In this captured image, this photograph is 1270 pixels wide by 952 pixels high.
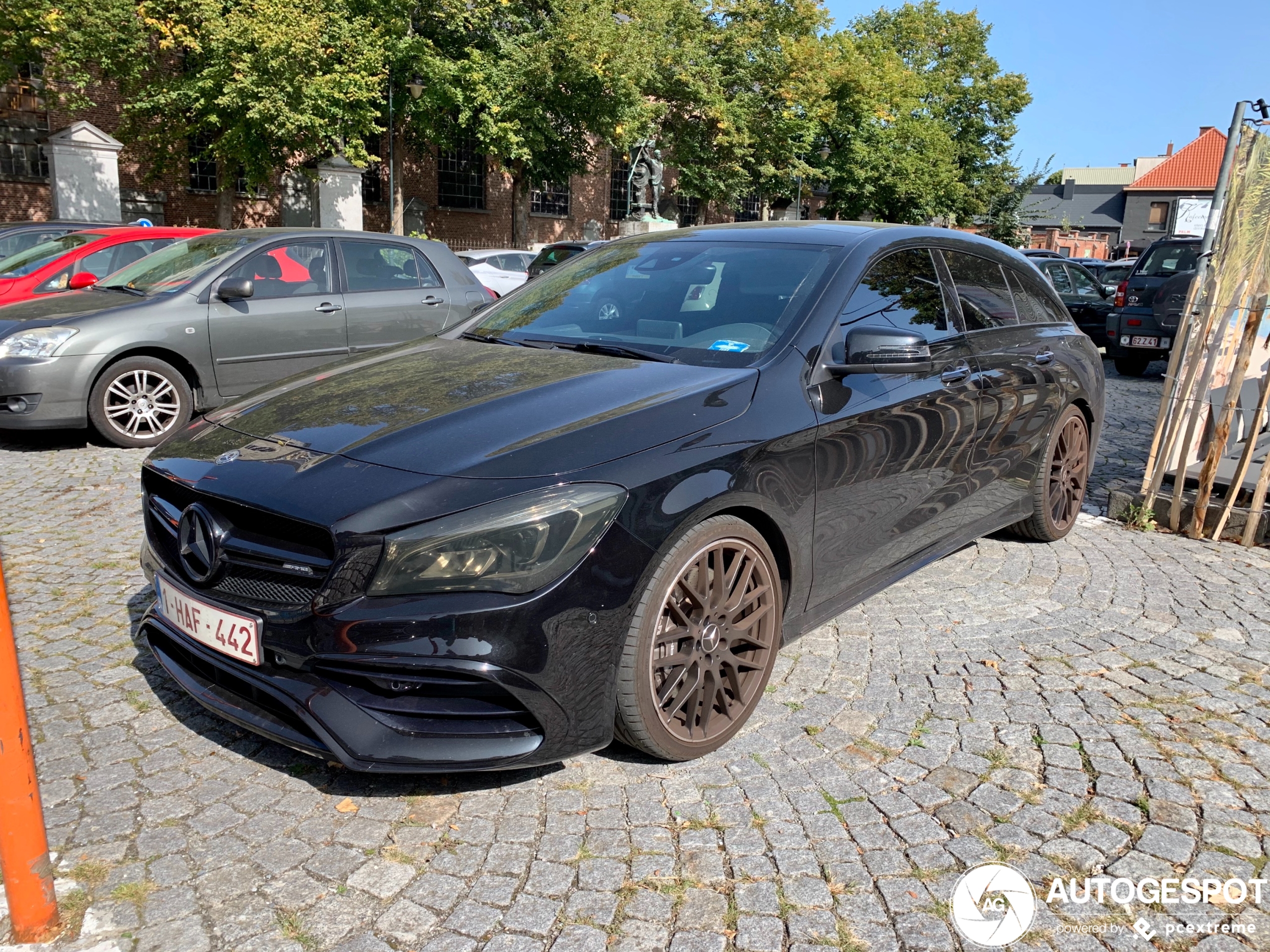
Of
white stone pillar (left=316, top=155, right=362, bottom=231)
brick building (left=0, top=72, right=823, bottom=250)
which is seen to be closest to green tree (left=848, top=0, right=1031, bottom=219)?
brick building (left=0, top=72, right=823, bottom=250)

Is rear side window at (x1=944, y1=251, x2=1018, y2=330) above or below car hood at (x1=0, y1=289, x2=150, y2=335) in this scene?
above

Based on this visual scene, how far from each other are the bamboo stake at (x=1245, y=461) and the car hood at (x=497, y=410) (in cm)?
369

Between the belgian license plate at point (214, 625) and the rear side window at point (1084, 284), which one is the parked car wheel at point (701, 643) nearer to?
the belgian license plate at point (214, 625)

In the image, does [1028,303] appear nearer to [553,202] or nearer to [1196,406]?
[1196,406]

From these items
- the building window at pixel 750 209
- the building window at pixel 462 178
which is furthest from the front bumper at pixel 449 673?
the building window at pixel 750 209

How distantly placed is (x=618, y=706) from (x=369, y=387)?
1480mm

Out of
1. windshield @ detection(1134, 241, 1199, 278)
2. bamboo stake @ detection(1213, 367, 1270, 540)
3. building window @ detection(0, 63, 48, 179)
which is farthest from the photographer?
building window @ detection(0, 63, 48, 179)

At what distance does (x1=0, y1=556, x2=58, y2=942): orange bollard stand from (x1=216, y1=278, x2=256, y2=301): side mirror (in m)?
5.84

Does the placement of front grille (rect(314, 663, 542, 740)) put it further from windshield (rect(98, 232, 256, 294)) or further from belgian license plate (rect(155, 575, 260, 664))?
windshield (rect(98, 232, 256, 294))

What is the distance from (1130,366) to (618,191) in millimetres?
30738

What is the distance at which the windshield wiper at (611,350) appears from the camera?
11.9 feet

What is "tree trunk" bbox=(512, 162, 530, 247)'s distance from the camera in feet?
104

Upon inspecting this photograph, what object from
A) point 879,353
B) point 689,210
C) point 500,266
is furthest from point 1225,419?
point 689,210

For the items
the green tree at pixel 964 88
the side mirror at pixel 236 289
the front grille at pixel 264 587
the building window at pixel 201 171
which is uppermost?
the green tree at pixel 964 88
